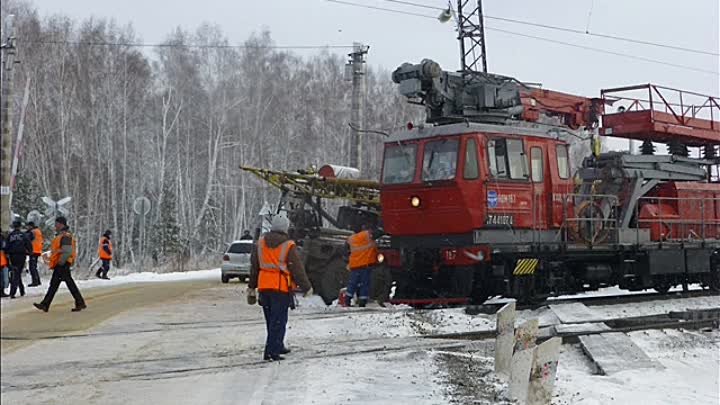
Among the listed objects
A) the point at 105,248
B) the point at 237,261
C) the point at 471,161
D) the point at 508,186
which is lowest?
the point at 237,261

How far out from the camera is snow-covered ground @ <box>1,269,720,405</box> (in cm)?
736

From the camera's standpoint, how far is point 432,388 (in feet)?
25.7

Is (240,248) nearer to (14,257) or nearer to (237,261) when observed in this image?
(237,261)

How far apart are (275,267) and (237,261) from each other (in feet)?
56.6

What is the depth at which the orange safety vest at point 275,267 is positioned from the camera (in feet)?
30.0

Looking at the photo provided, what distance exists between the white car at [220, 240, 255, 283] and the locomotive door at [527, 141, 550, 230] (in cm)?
1288

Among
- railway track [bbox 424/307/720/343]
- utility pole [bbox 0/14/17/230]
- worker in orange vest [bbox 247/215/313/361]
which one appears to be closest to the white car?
railway track [bbox 424/307/720/343]

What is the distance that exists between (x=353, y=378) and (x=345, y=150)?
40187 millimetres

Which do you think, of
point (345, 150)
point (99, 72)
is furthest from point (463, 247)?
point (345, 150)

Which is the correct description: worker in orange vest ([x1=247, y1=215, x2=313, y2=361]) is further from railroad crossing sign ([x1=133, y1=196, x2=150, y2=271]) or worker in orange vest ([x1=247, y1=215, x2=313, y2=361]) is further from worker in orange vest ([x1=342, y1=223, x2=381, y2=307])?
railroad crossing sign ([x1=133, y1=196, x2=150, y2=271])

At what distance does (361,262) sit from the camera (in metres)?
15.0

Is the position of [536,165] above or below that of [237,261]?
above

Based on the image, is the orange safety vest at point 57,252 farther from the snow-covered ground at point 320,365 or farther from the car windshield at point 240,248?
the car windshield at point 240,248

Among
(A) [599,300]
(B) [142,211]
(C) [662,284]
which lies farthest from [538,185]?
(B) [142,211]
